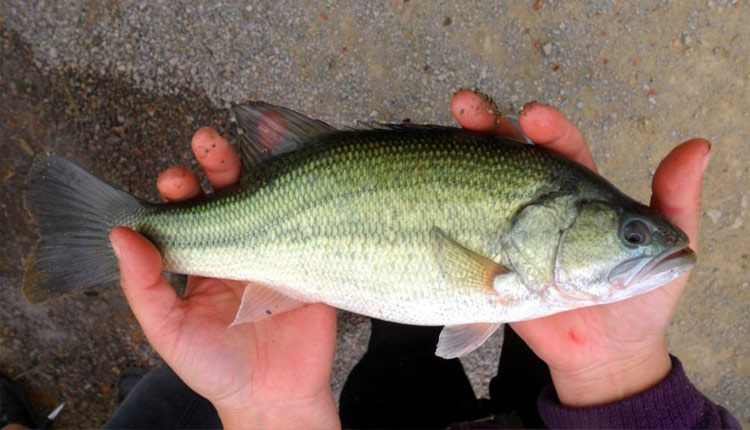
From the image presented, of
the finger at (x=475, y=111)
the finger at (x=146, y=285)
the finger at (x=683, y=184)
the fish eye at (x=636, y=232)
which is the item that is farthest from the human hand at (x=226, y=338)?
the finger at (x=683, y=184)

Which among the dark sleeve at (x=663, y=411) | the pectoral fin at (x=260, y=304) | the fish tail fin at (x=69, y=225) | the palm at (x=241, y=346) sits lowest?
the dark sleeve at (x=663, y=411)

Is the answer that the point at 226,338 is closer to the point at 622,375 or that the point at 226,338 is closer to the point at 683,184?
the point at 622,375

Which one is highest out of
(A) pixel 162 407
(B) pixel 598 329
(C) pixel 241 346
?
(B) pixel 598 329

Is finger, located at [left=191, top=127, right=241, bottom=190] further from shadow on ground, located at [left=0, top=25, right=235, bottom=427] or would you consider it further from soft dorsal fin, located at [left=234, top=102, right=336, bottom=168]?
shadow on ground, located at [left=0, top=25, right=235, bottom=427]

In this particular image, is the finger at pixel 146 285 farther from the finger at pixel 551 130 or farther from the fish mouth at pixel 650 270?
the fish mouth at pixel 650 270

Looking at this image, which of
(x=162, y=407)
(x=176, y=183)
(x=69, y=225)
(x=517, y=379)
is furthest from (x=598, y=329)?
(x=162, y=407)

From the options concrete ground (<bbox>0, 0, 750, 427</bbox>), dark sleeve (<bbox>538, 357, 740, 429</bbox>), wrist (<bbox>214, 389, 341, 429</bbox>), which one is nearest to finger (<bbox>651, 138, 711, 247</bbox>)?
dark sleeve (<bbox>538, 357, 740, 429</bbox>)

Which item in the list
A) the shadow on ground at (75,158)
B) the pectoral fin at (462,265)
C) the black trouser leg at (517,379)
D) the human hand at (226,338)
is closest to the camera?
the pectoral fin at (462,265)

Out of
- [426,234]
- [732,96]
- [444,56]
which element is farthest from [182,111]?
[732,96]
